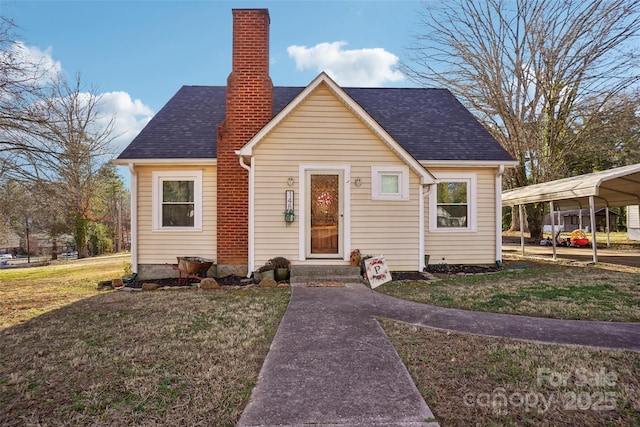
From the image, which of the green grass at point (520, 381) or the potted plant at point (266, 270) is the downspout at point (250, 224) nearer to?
the potted plant at point (266, 270)

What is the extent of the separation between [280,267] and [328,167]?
2.68m

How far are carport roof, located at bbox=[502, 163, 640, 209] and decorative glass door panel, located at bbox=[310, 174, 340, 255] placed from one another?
293 inches

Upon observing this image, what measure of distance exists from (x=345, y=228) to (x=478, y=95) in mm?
16414

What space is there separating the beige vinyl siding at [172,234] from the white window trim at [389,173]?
4.22 metres

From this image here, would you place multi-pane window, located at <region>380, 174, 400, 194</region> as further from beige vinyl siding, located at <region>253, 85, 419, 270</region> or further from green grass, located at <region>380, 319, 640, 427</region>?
green grass, located at <region>380, 319, 640, 427</region>

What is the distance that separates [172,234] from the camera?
9367 mm

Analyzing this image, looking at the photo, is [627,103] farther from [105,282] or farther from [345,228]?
A: [105,282]

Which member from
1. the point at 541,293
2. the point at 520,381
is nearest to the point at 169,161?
the point at 520,381

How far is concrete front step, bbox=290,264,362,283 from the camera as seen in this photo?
806cm

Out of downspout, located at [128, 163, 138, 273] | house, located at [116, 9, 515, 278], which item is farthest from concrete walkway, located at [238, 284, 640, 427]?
downspout, located at [128, 163, 138, 273]

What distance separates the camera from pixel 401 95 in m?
13.3

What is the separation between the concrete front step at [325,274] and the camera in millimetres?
8062

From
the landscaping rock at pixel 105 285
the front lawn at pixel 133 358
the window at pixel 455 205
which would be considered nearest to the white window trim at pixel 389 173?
the window at pixel 455 205

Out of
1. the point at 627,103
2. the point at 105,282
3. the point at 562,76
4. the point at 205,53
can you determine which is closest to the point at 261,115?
the point at 205,53
